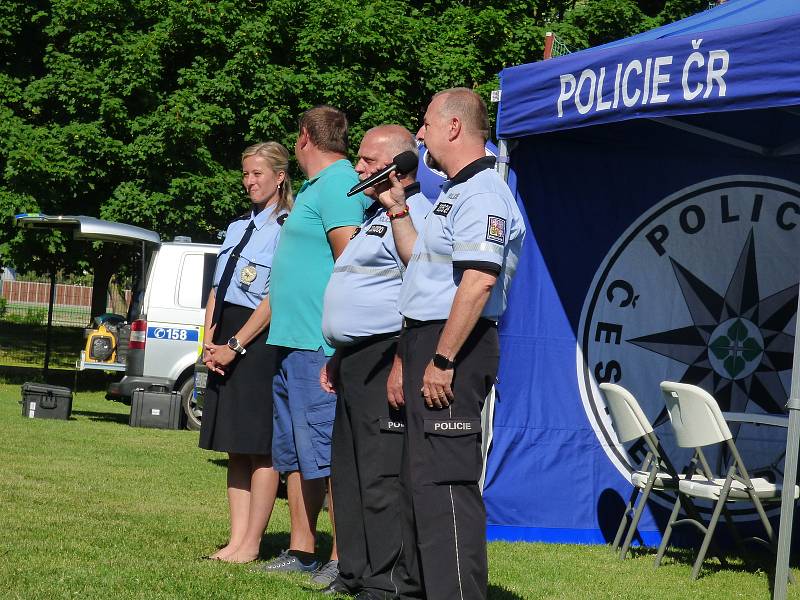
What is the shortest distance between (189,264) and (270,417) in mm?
8271

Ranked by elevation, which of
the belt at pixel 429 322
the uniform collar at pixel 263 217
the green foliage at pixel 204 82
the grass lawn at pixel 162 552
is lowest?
the grass lawn at pixel 162 552

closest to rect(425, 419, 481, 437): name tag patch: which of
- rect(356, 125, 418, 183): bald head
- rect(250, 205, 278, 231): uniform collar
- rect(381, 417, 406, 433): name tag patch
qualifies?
rect(381, 417, 406, 433): name tag patch

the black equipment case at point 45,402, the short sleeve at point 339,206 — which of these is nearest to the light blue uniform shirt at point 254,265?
the short sleeve at point 339,206

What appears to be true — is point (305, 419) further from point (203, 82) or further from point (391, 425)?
point (203, 82)

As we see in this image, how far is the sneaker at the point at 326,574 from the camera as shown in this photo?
4781mm

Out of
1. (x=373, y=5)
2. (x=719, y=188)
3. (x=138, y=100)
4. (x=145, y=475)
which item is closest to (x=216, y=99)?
(x=138, y=100)

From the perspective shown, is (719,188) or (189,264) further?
(189,264)

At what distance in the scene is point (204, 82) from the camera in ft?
61.2

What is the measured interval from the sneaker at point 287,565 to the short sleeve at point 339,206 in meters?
1.47

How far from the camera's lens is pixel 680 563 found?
6.27 m

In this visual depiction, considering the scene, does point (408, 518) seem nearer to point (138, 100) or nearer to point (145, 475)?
point (145, 475)

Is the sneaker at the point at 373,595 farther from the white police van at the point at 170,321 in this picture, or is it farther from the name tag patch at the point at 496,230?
the white police van at the point at 170,321

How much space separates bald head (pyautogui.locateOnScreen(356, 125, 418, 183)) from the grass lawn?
68.0 inches

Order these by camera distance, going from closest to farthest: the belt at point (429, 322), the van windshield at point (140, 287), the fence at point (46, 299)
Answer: the belt at point (429, 322) < the van windshield at point (140, 287) < the fence at point (46, 299)
